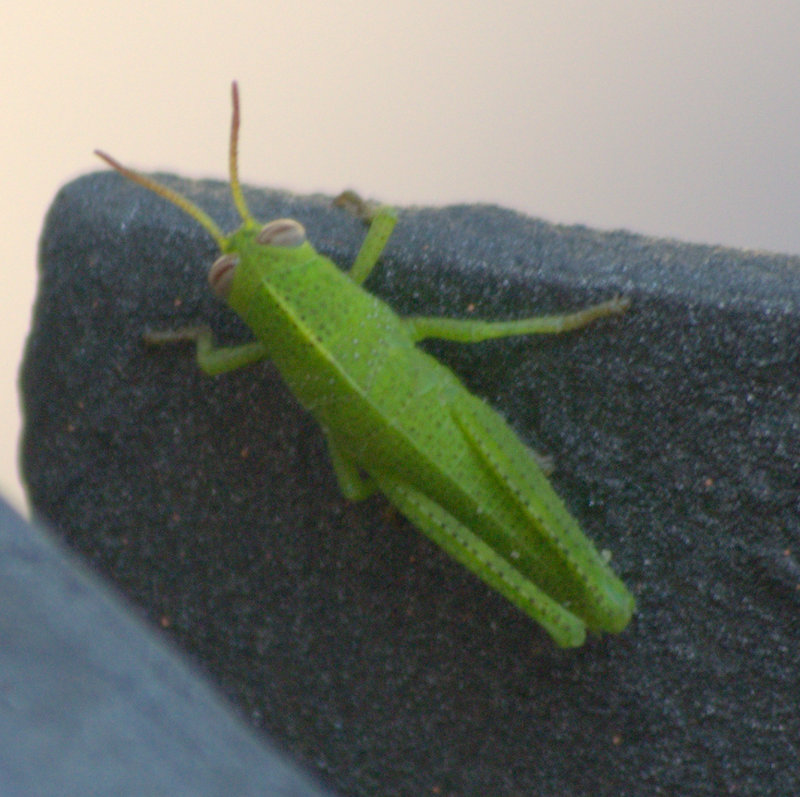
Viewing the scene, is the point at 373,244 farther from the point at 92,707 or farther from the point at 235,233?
the point at 92,707

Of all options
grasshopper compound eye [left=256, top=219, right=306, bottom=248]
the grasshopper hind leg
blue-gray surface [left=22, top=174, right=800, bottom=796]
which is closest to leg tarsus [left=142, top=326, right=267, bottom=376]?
blue-gray surface [left=22, top=174, right=800, bottom=796]

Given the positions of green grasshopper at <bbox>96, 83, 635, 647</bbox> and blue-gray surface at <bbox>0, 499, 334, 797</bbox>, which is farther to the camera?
green grasshopper at <bbox>96, 83, 635, 647</bbox>

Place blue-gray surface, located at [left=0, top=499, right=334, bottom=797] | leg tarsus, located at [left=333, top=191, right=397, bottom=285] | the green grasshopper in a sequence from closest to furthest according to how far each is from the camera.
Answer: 1. blue-gray surface, located at [left=0, top=499, right=334, bottom=797]
2. the green grasshopper
3. leg tarsus, located at [left=333, top=191, right=397, bottom=285]

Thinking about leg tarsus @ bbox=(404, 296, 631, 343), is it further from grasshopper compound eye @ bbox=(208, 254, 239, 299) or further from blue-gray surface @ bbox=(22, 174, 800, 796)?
grasshopper compound eye @ bbox=(208, 254, 239, 299)

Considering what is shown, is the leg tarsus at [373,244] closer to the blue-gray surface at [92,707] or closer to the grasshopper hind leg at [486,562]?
the grasshopper hind leg at [486,562]

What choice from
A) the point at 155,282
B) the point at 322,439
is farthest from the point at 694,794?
the point at 155,282

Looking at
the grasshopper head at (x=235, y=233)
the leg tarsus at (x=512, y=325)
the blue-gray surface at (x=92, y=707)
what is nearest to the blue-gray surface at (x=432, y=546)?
the leg tarsus at (x=512, y=325)

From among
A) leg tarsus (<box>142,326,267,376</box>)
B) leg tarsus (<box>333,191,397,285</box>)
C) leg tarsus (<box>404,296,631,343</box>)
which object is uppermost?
leg tarsus (<box>333,191,397,285</box>)
